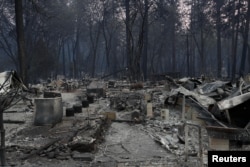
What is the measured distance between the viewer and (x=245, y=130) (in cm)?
703

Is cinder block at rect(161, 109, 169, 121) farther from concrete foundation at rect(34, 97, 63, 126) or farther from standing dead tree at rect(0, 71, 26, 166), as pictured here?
standing dead tree at rect(0, 71, 26, 166)

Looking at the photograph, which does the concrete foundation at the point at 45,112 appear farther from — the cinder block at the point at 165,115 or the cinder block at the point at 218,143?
the cinder block at the point at 218,143

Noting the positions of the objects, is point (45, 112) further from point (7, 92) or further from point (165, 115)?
point (7, 92)

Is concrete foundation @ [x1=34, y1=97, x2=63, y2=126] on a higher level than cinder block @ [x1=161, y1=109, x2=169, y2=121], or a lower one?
higher

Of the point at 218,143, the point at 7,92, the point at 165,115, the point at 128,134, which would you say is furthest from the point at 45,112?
the point at 218,143

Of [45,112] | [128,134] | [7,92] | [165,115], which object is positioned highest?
[7,92]

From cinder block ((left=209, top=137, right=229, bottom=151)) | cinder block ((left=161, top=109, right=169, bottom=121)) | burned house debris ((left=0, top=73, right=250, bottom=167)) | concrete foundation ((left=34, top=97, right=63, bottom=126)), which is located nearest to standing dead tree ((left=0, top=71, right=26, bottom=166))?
burned house debris ((left=0, top=73, right=250, bottom=167))

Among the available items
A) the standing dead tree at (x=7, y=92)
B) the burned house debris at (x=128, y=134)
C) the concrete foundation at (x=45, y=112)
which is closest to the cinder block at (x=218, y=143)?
the burned house debris at (x=128, y=134)

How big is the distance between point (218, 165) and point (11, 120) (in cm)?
828

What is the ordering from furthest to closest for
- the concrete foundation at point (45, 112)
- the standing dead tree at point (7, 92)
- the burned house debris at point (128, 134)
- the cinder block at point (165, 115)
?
the cinder block at point (165, 115), the concrete foundation at point (45, 112), the burned house debris at point (128, 134), the standing dead tree at point (7, 92)

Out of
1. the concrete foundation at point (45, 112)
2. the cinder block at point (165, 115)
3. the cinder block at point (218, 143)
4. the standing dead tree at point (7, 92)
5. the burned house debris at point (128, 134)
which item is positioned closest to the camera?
the standing dead tree at point (7, 92)

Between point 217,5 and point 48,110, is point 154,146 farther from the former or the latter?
point 217,5

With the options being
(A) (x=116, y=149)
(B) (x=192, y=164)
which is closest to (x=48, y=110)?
(A) (x=116, y=149)

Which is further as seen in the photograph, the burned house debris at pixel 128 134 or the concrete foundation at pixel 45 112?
the concrete foundation at pixel 45 112
